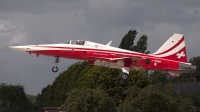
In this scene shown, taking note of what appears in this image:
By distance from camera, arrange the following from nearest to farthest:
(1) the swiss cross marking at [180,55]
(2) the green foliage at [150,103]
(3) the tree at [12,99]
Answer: (1) the swiss cross marking at [180,55] < (2) the green foliage at [150,103] < (3) the tree at [12,99]

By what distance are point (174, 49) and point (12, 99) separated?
71304 mm

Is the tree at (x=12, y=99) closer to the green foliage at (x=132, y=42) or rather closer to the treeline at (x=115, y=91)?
the treeline at (x=115, y=91)

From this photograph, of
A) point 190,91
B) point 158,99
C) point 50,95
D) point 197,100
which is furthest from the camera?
point 50,95

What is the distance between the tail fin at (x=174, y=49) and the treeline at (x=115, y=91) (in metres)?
6.11

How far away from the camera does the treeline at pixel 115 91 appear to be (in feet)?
247

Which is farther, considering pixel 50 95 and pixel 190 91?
pixel 50 95

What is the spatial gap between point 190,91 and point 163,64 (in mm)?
53445

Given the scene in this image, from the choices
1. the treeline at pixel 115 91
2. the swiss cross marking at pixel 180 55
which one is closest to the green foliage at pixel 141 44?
the treeline at pixel 115 91

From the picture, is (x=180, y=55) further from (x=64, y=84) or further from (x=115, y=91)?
(x=64, y=84)

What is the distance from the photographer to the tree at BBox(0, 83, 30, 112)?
134125 millimetres

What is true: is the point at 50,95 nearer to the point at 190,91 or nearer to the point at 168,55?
the point at 190,91

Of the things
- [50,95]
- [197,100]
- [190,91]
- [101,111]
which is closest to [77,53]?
[101,111]

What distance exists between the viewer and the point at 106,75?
114812 mm

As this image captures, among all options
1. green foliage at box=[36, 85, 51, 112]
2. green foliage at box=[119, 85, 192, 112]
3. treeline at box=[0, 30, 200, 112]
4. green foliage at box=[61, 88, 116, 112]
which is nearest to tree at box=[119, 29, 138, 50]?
treeline at box=[0, 30, 200, 112]
